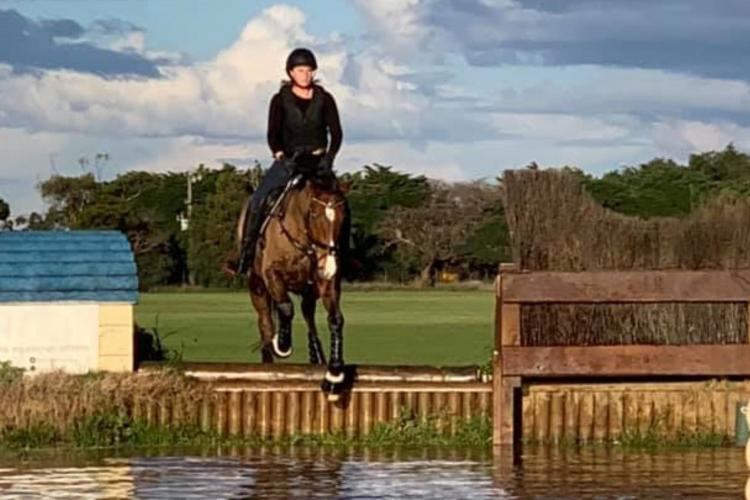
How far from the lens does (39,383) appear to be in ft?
60.7

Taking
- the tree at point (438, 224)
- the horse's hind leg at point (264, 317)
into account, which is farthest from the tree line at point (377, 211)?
the horse's hind leg at point (264, 317)

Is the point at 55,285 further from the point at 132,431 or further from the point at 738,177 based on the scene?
the point at 738,177

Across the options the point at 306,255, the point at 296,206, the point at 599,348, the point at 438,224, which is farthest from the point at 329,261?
the point at 438,224

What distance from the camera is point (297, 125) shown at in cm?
1992

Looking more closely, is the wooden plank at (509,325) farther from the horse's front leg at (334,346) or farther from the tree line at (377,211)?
the tree line at (377,211)

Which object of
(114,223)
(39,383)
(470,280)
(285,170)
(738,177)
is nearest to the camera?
(39,383)

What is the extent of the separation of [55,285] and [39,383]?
1071mm

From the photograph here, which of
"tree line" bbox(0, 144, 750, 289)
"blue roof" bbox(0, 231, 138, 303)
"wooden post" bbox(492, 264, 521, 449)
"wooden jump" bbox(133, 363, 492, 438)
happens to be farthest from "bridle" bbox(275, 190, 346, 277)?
"tree line" bbox(0, 144, 750, 289)

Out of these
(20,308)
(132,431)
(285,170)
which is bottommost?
(132,431)

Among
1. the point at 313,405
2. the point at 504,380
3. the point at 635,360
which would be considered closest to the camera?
the point at 504,380

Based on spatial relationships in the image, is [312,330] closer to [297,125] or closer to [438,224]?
[297,125]

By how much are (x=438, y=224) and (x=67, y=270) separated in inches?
2803

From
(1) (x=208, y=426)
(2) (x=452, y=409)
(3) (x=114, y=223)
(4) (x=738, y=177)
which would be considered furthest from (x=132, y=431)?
(4) (x=738, y=177)

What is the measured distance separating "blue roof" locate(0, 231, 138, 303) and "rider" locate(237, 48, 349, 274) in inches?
62.4
